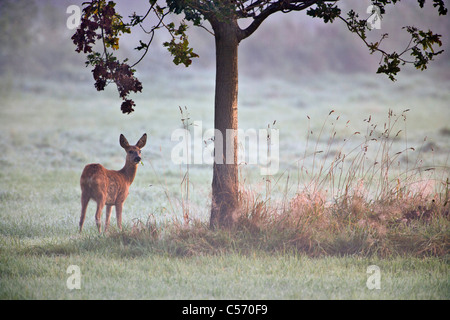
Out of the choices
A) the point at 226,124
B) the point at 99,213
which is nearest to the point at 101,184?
the point at 99,213

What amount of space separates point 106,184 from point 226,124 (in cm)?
193

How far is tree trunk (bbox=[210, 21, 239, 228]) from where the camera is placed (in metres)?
7.82

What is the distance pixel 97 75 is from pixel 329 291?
4044 millimetres

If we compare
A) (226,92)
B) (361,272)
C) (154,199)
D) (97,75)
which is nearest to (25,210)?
(154,199)

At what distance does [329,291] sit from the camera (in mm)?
6109

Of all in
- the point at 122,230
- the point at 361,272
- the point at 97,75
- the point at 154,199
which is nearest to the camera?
the point at 361,272

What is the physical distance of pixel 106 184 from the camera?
7859mm

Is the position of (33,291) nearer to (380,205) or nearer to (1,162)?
(380,205)

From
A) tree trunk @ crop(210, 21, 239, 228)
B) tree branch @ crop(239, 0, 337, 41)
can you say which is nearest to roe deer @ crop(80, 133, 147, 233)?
tree trunk @ crop(210, 21, 239, 228)

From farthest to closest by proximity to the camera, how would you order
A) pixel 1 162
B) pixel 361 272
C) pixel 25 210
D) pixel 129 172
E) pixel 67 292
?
1. pixel 1 162
2. pixel 25 210
3. pixel 129 172
4. pixel 361 272
5. pixel 67 292

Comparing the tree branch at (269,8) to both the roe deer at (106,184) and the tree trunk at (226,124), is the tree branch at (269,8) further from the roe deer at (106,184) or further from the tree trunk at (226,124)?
the roe deer at (106,184)

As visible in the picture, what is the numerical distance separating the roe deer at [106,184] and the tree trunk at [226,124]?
1191 millimetres

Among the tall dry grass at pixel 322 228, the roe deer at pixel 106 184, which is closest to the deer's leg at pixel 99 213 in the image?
the roe deer at pixel 106 184

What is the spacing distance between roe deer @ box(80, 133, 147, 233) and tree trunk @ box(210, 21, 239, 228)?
119 centimetres
